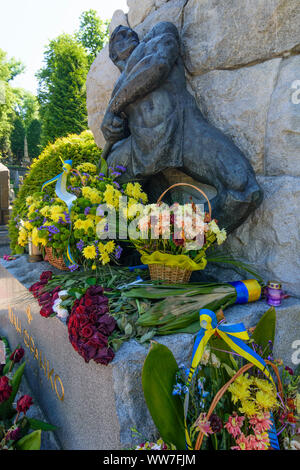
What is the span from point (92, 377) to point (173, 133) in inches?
72.1

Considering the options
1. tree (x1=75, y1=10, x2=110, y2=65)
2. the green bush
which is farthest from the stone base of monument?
tree (x1=75, y1=10, x2=110, y2=65)

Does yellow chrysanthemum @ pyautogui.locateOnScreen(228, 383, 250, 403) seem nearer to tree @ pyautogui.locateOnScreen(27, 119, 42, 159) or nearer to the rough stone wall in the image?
the rough stone wall

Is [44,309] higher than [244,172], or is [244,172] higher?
[244,172]

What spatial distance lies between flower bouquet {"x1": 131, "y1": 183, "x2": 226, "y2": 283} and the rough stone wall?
572 mm

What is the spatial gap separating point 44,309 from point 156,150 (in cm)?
146

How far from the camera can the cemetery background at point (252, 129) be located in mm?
1985

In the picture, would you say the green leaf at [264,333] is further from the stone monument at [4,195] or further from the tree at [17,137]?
the tree at [17,137]

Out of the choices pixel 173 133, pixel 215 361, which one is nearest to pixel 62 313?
pixel 215 361

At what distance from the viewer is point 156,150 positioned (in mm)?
2584

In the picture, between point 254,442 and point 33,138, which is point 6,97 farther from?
point 254,442

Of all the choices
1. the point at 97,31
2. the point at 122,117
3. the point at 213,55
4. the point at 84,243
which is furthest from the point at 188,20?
the point at 97,31

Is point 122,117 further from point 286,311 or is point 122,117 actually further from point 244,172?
point 286,311

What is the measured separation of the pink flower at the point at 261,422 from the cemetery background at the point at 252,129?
0.50 metres

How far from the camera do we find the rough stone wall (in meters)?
2.24
